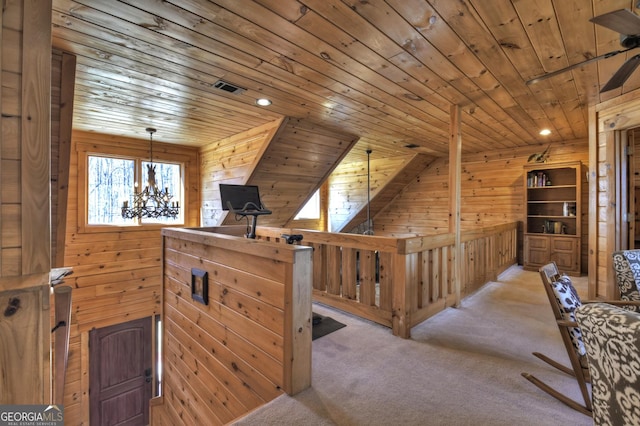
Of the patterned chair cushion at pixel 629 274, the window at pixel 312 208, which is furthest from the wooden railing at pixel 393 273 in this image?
the window at pixel 312 208

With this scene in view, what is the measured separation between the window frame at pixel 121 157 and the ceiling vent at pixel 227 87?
9.98 feet

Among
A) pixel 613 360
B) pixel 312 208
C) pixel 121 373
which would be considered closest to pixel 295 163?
pixel 312 208

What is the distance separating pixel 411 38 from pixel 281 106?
1743 millimetres

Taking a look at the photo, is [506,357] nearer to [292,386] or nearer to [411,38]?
[292,386]

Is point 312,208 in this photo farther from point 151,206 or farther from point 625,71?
point 625,71

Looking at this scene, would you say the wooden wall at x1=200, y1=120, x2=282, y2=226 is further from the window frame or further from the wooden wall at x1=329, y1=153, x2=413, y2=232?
the wooden wall at x1=329, y1=153, x2=413, y2=232

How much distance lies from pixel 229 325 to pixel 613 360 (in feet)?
6.97

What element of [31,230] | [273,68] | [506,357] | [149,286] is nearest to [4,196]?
[31,230]

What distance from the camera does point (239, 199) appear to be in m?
3.05

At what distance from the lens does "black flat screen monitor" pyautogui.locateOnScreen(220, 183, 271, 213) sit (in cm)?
295

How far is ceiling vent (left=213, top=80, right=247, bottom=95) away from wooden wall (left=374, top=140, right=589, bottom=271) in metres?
5.22

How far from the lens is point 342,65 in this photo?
2.44m

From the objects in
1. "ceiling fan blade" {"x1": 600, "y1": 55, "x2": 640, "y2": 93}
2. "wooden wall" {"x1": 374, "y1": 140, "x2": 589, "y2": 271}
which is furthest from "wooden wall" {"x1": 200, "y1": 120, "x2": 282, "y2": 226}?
"wooden wall" {"x1": 374, "y1": 140, "x2": 589, "y2": 271}

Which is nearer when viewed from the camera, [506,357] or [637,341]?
[637,341]
